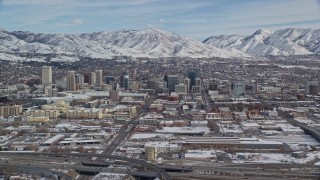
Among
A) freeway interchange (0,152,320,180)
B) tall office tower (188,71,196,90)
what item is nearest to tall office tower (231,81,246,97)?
tall office tower (188,71,196,90)

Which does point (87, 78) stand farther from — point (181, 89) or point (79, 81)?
point (181, 89)

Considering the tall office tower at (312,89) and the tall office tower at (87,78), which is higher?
the tall office tower at (87,78)

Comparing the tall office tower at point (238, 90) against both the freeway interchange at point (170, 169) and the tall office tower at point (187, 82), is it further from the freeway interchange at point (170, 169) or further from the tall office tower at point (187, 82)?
the freeway interchange at point (170, 169)

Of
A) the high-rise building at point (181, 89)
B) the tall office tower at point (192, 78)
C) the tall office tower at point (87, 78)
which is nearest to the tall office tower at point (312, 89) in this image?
the tall office tower at point (192, 78)

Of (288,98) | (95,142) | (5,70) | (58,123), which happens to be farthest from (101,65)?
(95,142)

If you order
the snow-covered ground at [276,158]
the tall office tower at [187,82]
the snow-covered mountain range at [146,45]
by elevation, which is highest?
the snow-covered mountain range at [146,45]

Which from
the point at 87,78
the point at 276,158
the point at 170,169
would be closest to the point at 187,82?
the point at 87,78

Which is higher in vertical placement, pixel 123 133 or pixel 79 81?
pixel 79 81

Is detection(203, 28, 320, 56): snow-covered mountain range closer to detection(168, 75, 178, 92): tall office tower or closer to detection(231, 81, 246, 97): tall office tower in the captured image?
detection(168, 75, 178, 92): tall office tower

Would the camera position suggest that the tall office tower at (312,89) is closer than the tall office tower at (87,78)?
Yes
